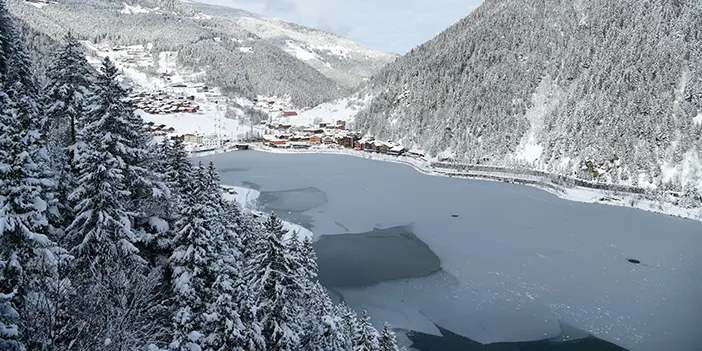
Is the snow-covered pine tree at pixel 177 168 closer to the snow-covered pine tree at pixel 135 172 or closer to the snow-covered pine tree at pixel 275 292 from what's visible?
the snow-covered pine tree at pixel 135 172

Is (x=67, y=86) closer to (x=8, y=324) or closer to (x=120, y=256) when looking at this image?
(x=120, y=256)

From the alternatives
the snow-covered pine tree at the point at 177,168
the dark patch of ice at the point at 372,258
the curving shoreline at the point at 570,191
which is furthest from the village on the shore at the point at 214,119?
the snow-covered pine tree at the point at 177,168

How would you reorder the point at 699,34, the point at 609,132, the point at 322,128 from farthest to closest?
the point at 322,128, the point at 699,34, the point at 609,132

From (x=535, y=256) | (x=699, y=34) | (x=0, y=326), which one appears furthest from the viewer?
(x=699, y=34)

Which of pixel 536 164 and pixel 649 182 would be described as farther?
pixel 536 164

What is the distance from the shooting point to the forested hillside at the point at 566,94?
63.3 metres

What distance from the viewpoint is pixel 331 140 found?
10800 centimetres

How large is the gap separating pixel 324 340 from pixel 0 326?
1056cm

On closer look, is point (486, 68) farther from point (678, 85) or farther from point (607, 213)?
point (607, 213)

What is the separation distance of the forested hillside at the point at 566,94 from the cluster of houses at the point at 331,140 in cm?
568

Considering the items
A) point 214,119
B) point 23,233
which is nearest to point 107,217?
point 23,233

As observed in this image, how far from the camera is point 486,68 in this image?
338ft

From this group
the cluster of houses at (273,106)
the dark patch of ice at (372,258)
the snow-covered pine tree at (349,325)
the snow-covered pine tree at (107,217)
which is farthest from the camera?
the cluster of houses at (273,106)

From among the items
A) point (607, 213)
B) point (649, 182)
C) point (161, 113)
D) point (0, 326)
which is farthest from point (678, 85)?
point (161, 113)
